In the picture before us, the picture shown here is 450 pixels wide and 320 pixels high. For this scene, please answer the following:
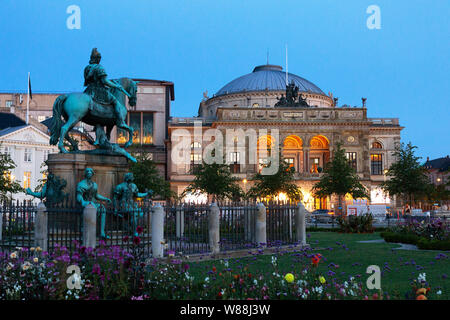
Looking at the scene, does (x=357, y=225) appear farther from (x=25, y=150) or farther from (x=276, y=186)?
(x=25, y=150)

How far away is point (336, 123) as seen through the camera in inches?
2596

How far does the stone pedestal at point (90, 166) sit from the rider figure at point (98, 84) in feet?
4.11

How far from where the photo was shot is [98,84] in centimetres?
1336

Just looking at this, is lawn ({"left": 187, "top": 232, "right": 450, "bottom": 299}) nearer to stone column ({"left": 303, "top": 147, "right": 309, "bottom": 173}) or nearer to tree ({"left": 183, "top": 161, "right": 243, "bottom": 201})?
tree ({"left": 183, "top": 161, "right": 243, "bottom": 201})

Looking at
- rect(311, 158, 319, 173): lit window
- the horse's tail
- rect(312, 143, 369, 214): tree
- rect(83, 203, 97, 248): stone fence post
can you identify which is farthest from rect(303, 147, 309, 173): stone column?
rect(83, 203, 97, 248): stone fence post

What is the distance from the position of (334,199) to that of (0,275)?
2325 inches

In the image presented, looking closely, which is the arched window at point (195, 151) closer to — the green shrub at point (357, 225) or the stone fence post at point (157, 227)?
the green shrub at point (357, 225)

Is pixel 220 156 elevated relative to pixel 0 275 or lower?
elevated

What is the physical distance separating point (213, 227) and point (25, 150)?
47.3 m

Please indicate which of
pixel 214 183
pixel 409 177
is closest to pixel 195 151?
pixel 214 183

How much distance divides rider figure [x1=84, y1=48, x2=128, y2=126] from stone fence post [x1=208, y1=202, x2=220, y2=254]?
3793mm

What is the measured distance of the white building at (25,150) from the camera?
53.0 m

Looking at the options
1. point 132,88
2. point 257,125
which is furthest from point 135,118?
point 132,88
